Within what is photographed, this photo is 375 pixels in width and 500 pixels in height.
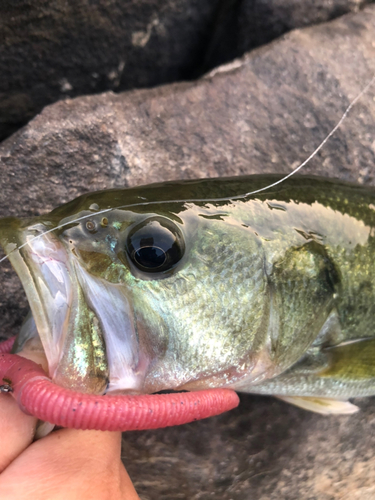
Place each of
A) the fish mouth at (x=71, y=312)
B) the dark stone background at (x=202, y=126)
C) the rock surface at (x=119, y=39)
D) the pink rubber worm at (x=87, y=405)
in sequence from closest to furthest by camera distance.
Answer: the pink rubber worm at (x=87, y=405) < the fish mouth at (x=71, y=312) < the dark stone background at (x=202, y=126) < the rock surface at (x=119, y=39)

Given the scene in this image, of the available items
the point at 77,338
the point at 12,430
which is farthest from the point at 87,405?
the point at 12,430

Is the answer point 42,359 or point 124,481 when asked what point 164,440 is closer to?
point 124,481

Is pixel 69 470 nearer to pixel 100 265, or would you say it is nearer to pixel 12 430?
pixel 12 430

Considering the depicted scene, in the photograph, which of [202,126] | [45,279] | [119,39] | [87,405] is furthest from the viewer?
[119,39]

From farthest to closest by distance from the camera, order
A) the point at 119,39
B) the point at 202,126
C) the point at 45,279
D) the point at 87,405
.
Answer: the point at 119,39 < the point at 202,126 < the point at 45,279 < the point at 87,405

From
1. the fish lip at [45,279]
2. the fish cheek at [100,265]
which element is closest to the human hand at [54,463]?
the fish lip at [45,279]

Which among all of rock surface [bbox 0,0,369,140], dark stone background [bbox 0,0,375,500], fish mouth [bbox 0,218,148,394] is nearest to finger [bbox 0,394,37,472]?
fish mouth [bbox 0,218,148,394]

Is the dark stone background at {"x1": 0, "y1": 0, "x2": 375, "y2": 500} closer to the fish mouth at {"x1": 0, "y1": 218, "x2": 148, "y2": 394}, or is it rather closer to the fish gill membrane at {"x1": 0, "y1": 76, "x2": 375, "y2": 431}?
the fish gill membrane at {"x1": 0, "y1": 76, "x2": 375, "y2": 431}

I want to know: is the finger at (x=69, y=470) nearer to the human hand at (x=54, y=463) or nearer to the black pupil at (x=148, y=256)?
the human hand at (x=54, y=463)
